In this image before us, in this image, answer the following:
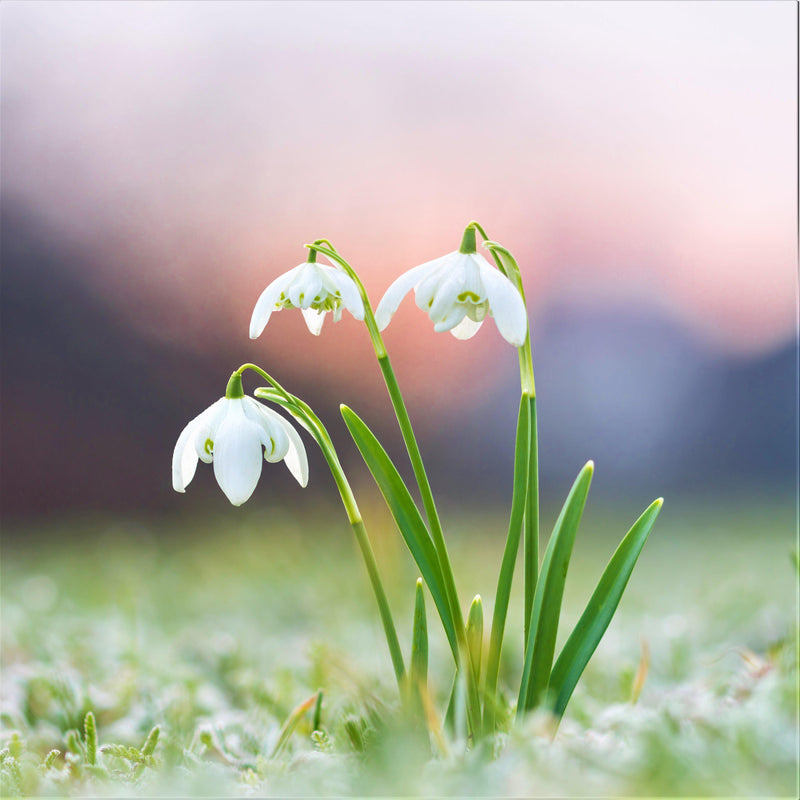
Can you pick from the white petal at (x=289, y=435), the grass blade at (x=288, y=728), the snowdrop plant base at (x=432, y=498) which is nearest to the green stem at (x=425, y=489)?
the snowdrop plant base at (x=432, y=498)

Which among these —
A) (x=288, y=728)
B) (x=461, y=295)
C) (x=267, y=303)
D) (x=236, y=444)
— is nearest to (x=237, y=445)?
(x=236, y=444)

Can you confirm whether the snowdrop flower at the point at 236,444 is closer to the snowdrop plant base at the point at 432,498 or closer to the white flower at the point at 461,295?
the snowdrop plant base at the point at 432,498

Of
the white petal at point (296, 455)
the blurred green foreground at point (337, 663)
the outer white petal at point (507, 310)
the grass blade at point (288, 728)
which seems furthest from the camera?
the grass blade at point (288, 728)

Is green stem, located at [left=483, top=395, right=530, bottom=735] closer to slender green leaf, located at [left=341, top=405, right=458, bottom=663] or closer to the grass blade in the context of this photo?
slender green leaf, located at [left=341, top=405, right=458, bottom=663]

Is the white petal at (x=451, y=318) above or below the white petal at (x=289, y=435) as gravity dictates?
above

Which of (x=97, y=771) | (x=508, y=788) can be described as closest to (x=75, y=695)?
(x=97, y=771)

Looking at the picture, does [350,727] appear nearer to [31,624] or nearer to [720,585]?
[31,624]
